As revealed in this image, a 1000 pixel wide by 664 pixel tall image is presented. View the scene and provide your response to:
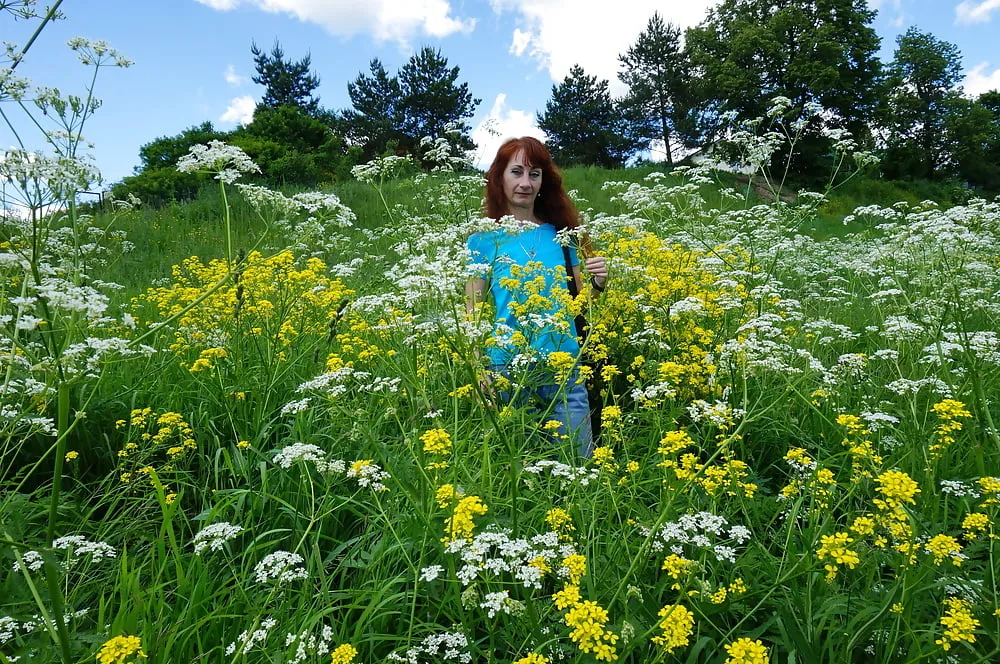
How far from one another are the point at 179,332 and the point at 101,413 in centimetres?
85

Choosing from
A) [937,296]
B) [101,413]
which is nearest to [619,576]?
[101,413]

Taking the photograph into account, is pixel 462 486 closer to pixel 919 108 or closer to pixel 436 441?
pixel 436 441

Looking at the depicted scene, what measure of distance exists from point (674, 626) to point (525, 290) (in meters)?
2.36

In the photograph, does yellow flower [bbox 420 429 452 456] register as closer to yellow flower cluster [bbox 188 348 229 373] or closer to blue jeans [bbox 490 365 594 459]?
blue jeans [bbox 490 365 594 459]

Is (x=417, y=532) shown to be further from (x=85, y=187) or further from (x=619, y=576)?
(x=85, y=187)

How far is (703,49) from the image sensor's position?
112 ft

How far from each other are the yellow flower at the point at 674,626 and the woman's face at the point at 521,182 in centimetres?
357

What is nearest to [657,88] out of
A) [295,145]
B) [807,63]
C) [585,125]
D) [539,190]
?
[585,125]

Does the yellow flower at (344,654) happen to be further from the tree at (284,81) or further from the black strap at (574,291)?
the tree at (284,81)

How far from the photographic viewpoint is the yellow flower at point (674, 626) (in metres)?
1.34

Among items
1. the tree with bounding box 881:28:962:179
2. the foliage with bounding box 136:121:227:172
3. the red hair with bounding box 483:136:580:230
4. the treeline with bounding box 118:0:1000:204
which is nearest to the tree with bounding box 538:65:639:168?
the treeline with bounding box 118:0:1000:204

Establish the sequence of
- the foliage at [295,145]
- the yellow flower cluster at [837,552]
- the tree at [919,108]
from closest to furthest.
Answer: the yellow flower cluster at [837,552] → the foliage at [295,145] → the tree at [919,108]

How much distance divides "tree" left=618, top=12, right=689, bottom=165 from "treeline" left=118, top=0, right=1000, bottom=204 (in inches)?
4.0

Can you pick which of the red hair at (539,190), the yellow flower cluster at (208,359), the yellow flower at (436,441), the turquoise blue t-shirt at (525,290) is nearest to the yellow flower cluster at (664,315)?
the turquoise blue t-shirt at (525,290)
